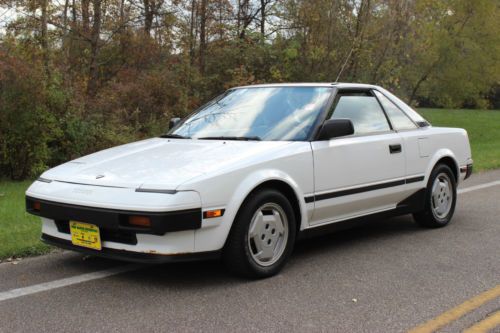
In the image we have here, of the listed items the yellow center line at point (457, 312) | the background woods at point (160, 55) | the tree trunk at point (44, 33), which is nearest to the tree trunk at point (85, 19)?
the background woods at point (160, 55)

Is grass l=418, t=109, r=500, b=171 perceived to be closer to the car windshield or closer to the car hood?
the car windshield

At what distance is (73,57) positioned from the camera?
52.4ft

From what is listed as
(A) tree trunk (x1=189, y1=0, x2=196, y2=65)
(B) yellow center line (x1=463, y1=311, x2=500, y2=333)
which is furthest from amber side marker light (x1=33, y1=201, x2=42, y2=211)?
(A) tree trunk (x1=189, y1=0, x2=196, y2=65)

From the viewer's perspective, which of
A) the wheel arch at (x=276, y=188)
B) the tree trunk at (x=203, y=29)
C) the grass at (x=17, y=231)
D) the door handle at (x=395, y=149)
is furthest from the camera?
the tree trunk at (x=203, y=29)

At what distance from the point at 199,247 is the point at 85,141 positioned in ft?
25.1

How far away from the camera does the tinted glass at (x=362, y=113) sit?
215 inches

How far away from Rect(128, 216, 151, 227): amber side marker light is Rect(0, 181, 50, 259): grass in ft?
5.61

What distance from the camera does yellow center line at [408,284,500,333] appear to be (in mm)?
3550

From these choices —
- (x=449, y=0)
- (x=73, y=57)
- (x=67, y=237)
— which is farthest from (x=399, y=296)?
(x=449, y=0)

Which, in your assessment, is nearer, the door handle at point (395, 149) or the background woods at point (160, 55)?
the door handle at point (395, 149)

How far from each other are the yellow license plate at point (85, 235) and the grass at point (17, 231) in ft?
3.67

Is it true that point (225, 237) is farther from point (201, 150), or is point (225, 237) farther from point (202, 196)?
point (201, 150)

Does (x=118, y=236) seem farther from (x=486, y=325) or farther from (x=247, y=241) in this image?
(x=486, y=325)

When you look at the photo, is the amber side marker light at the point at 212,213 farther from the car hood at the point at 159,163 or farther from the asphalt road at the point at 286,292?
the asphalt road at the point at 286,292
